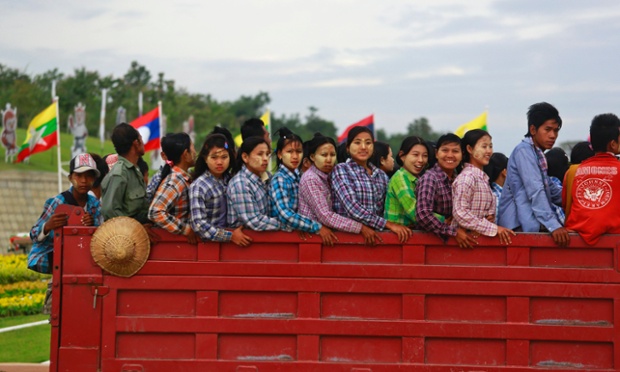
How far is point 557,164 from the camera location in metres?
6.24

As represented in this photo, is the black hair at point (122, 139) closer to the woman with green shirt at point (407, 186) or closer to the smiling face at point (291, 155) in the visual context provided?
the smiling face at point (291, 155)

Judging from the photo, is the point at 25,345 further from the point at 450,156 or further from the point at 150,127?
the point at 150,127

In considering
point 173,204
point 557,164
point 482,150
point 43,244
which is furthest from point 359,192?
point 43,244

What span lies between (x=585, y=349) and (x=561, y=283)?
404 millimetres

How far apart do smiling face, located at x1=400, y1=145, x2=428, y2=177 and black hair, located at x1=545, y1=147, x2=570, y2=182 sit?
4.45 ft

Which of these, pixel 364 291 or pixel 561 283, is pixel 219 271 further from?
pixel 561 283

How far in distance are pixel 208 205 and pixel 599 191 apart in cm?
235

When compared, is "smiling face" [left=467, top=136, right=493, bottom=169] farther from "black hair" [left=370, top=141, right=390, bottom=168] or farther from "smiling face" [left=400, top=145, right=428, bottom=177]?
"black hair" [left=370, top=141, right=390, bottom=168]

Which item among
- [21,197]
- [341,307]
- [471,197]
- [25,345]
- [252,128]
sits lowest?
[25,345]

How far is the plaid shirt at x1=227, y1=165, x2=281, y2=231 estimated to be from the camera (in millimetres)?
4859

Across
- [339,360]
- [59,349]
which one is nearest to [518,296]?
[339,360]

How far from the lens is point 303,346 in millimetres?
4707

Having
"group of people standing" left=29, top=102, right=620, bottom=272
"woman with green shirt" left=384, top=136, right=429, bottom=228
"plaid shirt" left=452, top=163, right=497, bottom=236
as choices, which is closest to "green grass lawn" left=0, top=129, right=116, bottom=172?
"group of people standing" left=29, top=102, right=620, bottom=272

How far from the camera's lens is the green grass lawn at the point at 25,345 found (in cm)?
727
